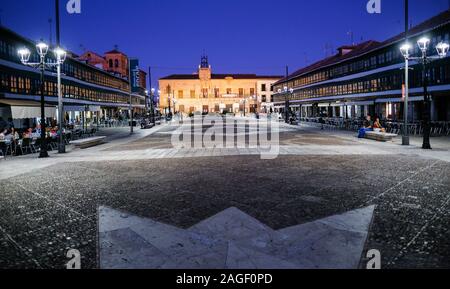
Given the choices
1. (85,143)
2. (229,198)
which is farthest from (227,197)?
(85,143)

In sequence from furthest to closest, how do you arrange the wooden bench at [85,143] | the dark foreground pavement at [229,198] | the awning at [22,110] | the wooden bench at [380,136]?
the wooden bench at [380,136]
the wooden bench at [85,143]
the awning at [22,110]
the dark foreground pavement at [229,198]

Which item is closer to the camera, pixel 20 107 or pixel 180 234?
pixel 180 234

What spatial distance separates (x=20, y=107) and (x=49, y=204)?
47.3 feet

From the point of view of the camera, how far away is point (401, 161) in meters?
13.9

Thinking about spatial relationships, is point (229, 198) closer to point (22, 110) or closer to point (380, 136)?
point (380, 136)

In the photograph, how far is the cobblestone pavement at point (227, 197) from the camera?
5.59 meters

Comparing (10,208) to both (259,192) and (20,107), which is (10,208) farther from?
(20,107)

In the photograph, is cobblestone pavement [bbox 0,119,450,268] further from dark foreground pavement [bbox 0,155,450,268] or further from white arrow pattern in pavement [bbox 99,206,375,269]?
white arrow pattern in pavement [bbox 99,206,375,269]

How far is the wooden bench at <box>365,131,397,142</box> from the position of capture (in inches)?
842

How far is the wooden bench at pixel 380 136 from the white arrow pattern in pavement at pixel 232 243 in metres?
15.9

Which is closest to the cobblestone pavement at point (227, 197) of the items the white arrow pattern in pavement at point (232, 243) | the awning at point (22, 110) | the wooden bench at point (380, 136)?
the white arrow pattern in pavement at point (232, 243)

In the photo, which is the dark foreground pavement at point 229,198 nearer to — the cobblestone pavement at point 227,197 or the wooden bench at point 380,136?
the cobblestone pavement at point 227,197

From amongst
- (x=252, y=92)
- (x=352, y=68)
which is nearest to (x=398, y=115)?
(x=352, y=68)

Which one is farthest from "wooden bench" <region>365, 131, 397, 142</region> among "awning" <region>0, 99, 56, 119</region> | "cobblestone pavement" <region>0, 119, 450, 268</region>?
"awning" <region>0, 99, 56, 119</region>
